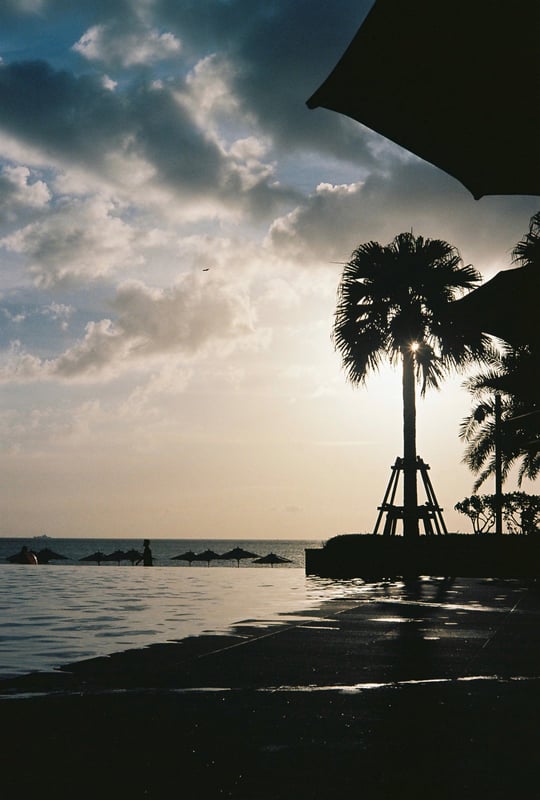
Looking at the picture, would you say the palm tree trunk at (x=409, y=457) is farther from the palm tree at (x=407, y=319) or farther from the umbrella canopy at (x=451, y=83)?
the umbrella canopy at (x=451, y=83)

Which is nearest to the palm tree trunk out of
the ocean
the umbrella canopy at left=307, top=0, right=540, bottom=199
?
the ocean

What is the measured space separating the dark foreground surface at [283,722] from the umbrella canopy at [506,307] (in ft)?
10.5

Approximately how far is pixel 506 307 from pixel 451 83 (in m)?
4.47

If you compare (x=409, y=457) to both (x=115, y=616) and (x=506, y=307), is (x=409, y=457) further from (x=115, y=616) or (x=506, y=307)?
(x=506, y=307)

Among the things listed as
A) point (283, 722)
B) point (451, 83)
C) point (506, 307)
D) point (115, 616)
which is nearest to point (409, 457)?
point (115, 616)

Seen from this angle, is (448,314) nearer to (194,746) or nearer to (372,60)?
(372,60)

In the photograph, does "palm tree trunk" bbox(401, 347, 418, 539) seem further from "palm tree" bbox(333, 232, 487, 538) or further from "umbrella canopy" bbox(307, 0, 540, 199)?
"umbrella canopy" bbox(307, 0, 540, 199)

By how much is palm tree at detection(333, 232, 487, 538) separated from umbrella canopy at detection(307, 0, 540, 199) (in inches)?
914

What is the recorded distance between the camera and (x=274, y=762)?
3582 mm

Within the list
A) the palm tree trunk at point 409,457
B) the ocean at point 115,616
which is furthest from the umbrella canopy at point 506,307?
the palm tree trunk at point 409,457

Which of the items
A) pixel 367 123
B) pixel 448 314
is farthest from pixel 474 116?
pixel 448 314

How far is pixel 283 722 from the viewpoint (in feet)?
14.4

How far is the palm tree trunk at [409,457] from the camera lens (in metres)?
27.8

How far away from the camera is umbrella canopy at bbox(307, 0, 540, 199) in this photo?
3.80m
